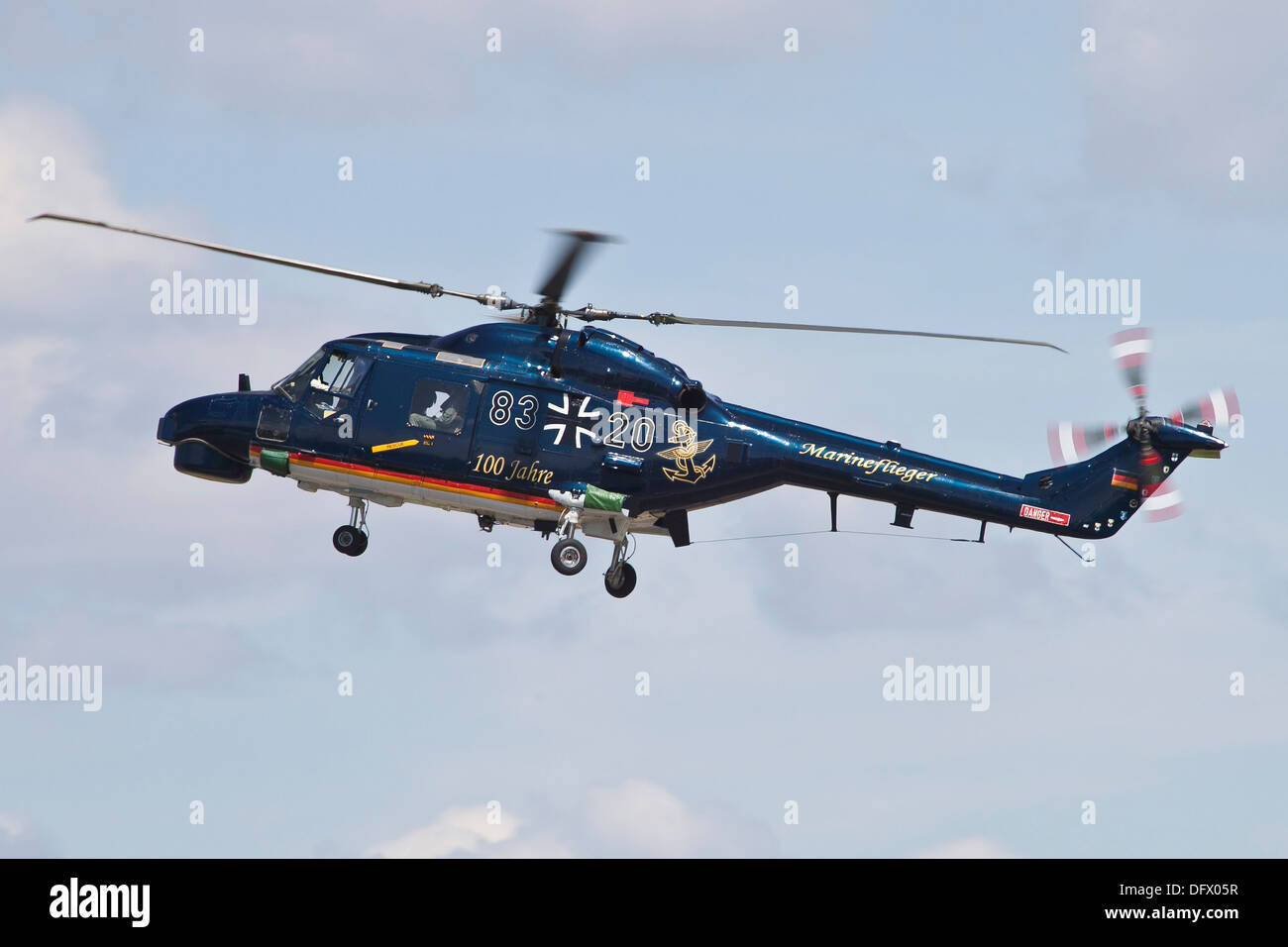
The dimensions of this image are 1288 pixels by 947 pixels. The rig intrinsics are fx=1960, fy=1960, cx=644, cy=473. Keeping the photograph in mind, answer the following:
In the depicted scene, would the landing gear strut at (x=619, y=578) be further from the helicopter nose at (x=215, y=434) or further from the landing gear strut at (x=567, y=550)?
the helicopter nose at (x=215, y=434)

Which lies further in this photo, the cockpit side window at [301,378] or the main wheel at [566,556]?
the cockpit side window at [301,378]

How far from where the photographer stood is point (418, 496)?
134 feet

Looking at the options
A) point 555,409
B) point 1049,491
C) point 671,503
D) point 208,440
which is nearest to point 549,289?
point 555,409

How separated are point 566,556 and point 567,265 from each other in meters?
5.98

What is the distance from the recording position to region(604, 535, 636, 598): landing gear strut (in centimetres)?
4144

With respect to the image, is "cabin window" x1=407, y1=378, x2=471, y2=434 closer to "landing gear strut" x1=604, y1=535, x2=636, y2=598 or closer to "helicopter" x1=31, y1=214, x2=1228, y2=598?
"helicopter" x1=31, y1=214, x2=1228, y2=598

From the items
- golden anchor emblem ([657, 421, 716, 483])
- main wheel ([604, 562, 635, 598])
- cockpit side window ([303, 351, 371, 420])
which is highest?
cockpit side window ([303, 351, 371, 420])

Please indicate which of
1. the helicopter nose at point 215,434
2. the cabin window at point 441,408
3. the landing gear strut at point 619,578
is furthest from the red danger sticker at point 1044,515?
the helicopter nose at point 215,434

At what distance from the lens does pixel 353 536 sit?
138ft

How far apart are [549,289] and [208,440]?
8522 mm

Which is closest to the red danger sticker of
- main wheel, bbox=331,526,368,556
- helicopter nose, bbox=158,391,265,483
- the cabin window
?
the cabin window

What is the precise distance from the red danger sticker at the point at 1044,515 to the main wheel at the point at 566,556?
9.24 meters

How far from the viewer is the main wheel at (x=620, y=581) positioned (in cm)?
4144

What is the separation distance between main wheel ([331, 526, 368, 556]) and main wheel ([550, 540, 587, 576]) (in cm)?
458
